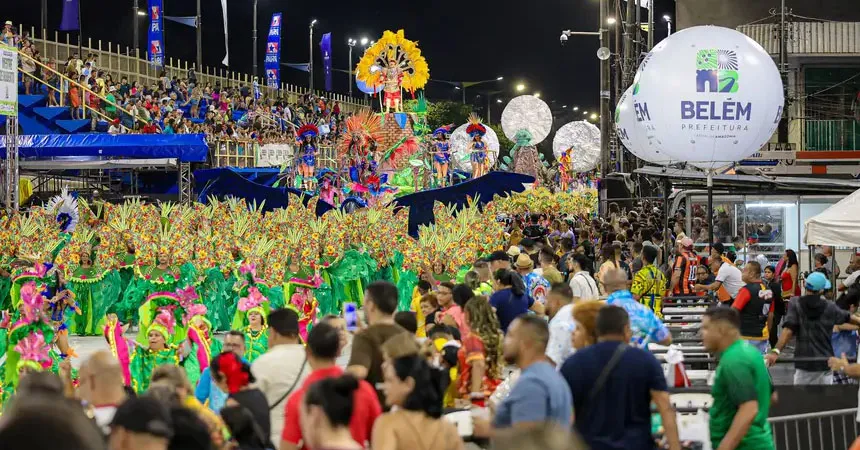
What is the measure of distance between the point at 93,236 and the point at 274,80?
34.6 m

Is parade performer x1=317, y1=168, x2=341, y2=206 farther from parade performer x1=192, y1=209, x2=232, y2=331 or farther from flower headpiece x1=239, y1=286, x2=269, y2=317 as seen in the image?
flower headpiece x1=239, y1=286, x2=269, y2=317

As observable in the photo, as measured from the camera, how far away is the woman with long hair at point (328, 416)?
15.9 ft

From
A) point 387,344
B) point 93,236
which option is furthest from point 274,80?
point 387,344

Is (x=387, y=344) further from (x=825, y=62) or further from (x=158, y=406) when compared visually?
(x=825, y=62)

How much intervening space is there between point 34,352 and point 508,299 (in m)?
4.05

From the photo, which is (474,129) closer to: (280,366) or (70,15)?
(70,15)

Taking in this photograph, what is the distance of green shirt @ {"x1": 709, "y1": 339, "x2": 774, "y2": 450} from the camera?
258 inches

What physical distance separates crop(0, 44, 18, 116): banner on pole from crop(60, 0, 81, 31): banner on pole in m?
16.1

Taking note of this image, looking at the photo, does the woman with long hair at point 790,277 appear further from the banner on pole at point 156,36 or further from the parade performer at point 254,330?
the banner on pole at point 156,36

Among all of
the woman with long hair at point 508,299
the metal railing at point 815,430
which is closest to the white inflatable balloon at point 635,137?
the woman with long hair at point 508,299

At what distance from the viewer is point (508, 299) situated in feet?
34.8

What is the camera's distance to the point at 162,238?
56.9ft

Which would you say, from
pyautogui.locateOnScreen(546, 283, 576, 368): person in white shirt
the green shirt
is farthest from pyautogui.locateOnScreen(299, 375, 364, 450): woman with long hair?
pyautogui.locateOnScreen(546, 283, 576, 368): person in white shirt

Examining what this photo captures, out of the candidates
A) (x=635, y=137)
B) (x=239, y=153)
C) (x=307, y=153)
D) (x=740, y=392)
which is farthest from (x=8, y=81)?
(x=740, y=392)
